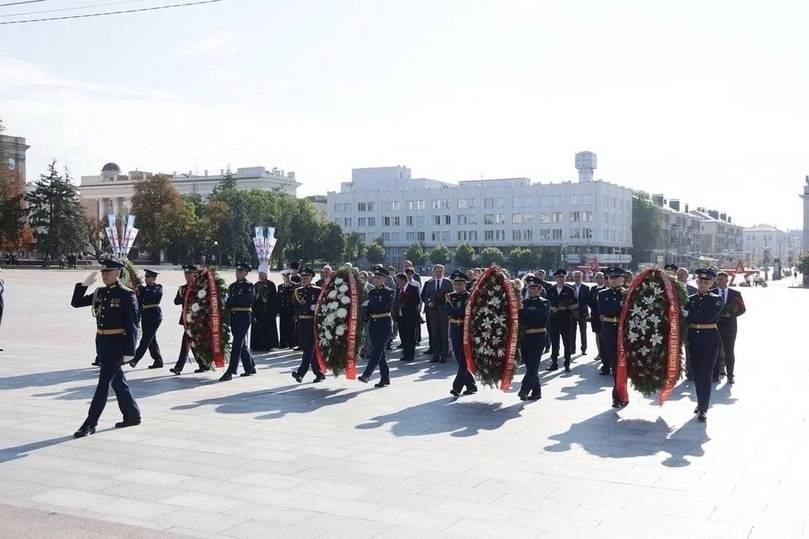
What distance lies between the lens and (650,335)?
1085cm

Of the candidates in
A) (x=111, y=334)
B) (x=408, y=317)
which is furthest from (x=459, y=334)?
(x=111, y=334)

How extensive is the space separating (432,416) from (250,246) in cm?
8205

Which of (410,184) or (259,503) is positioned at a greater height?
(410,184)

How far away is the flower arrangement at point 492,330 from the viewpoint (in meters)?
11.7

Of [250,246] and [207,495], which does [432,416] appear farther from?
[250,246]

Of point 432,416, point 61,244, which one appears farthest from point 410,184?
point 432,416

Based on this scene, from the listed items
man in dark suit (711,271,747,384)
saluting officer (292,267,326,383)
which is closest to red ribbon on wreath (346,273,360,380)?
saluting officer (292,267,326,383)

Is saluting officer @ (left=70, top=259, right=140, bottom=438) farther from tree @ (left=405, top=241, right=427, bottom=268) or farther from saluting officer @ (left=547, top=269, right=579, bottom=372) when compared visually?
tree @ (left=405, top=241, right=427, bottom=268)

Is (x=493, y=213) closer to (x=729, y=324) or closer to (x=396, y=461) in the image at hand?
(x=729, y=324)

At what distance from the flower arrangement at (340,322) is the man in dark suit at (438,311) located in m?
3.37

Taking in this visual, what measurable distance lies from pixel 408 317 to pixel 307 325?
3.95m

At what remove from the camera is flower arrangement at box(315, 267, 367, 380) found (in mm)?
12859

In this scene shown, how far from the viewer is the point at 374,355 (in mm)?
12938

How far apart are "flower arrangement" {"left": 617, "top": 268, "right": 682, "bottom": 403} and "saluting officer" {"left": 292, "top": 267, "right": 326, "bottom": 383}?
15.9ft
